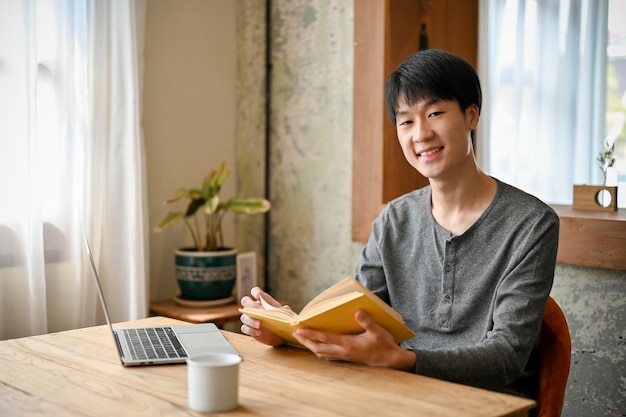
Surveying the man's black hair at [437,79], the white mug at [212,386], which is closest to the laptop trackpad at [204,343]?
the white mug at [212,386]

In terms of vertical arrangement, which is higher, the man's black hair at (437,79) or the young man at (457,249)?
the man's black hair at (437,79)

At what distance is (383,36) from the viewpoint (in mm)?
2953

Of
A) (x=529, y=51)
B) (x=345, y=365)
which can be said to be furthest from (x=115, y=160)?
(x=529, y=51)

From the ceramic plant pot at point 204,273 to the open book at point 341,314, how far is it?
1.43m

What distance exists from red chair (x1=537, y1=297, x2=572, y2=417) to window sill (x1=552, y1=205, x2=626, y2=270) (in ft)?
2.21

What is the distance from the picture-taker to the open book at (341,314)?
135cm

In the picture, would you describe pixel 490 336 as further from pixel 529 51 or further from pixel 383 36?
pixel 529 51

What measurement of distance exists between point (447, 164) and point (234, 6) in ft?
6.37

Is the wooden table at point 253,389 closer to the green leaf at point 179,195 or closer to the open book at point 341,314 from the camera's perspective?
the open book at point 341,314

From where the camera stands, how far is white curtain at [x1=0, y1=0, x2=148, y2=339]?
8.40 ft

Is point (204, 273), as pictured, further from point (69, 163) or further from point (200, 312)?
point (69, 163)

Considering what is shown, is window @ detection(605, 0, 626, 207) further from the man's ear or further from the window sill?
the man's ear

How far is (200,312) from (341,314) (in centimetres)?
159

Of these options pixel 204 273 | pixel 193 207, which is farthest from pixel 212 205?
pixel 204 273
